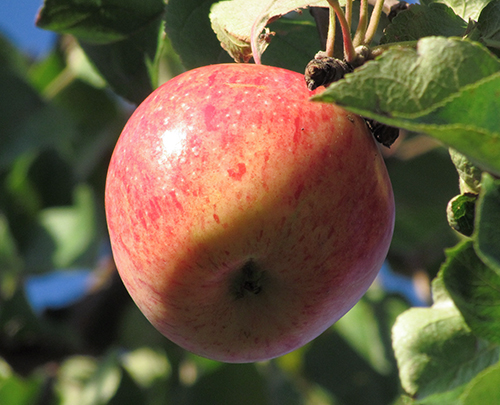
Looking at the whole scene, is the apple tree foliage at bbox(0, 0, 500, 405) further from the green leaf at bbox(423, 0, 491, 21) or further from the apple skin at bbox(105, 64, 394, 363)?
the apple skin at bbox(105, 64, 394, 363)

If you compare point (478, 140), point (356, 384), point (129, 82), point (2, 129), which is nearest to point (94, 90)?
point (2, 129)

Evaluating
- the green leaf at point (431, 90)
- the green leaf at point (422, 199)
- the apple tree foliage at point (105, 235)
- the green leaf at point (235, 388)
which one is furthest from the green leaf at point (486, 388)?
the green leaf at point (422, 199)

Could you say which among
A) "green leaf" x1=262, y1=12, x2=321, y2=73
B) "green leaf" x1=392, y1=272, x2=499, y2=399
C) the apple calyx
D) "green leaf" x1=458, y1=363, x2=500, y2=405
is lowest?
"green leaf" x1=392, y1=272, x2=499, y2=399

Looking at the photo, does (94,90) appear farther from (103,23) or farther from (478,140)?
(478,140)

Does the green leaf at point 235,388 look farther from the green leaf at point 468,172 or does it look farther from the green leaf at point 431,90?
the green leaf at point 431,90

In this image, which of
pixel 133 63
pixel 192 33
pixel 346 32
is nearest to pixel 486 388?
pixel 346 32

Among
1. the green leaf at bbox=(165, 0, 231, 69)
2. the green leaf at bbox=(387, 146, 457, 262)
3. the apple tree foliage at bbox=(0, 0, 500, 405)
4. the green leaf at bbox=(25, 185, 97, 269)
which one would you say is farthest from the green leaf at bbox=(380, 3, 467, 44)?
the green leaf at bbox=(25, 185, 97, 269)
